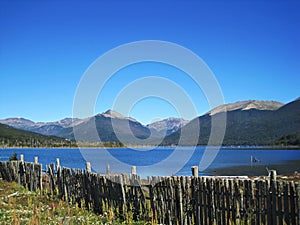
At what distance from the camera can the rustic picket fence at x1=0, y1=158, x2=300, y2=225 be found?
11.9 metres

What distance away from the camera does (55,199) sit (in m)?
21.3

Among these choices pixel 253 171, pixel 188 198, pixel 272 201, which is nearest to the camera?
pixel 272 201

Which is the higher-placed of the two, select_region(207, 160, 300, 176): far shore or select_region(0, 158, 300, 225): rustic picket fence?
select_region(0, 158, 300, 225): rustic picket fence

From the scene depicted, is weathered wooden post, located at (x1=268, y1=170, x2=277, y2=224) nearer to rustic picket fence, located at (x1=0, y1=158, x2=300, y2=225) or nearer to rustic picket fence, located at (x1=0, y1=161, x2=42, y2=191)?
rustic picket fence, located at (x1=0, y1=158, x2=300, y2=225)

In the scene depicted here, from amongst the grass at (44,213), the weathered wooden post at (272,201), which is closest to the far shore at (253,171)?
the grass at (44,213)

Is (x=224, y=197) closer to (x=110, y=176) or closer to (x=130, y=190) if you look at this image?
(x=130, y=190)

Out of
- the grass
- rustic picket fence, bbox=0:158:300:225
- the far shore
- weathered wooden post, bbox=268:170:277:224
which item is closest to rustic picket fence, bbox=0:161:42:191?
the grass

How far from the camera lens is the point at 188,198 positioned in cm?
1446

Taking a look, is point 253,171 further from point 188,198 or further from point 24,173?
point 188,198

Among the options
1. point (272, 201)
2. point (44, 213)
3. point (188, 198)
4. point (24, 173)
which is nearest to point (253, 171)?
point (24, 173)

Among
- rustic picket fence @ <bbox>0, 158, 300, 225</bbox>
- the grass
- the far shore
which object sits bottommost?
the far shore

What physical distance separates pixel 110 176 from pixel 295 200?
8747 mm

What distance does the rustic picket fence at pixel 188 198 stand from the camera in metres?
11.9

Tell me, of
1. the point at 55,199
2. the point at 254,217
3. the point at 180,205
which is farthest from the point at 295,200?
the point at 55,199
